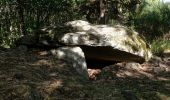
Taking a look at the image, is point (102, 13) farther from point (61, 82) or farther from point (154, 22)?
point (61, 82)

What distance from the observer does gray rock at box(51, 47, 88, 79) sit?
301 inches

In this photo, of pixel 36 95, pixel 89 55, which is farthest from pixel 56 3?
pixel 36 95

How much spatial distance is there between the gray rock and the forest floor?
0.65 ft

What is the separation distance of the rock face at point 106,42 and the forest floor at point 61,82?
406 millimetres

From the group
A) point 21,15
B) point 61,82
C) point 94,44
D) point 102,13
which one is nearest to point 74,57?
point 94,44

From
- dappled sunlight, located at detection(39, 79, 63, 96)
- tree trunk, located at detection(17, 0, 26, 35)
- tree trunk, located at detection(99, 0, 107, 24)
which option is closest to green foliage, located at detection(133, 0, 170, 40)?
tree trunk, located at detection(99, 0, 107, 24)

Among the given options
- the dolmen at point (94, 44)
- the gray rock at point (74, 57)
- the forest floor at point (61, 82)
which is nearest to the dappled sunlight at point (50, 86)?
the forest floor at point (61, 82)

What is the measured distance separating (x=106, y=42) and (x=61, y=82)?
2815 mm

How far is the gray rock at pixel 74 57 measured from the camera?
7.65m

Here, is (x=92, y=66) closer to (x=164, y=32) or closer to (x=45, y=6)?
(x=45, y=6)

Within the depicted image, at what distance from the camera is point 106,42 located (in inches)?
329

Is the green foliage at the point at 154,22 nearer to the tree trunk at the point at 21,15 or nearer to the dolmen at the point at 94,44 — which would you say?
the dolmen at the point at 94,44

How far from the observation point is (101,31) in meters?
8.64

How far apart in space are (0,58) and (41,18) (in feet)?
16.4
